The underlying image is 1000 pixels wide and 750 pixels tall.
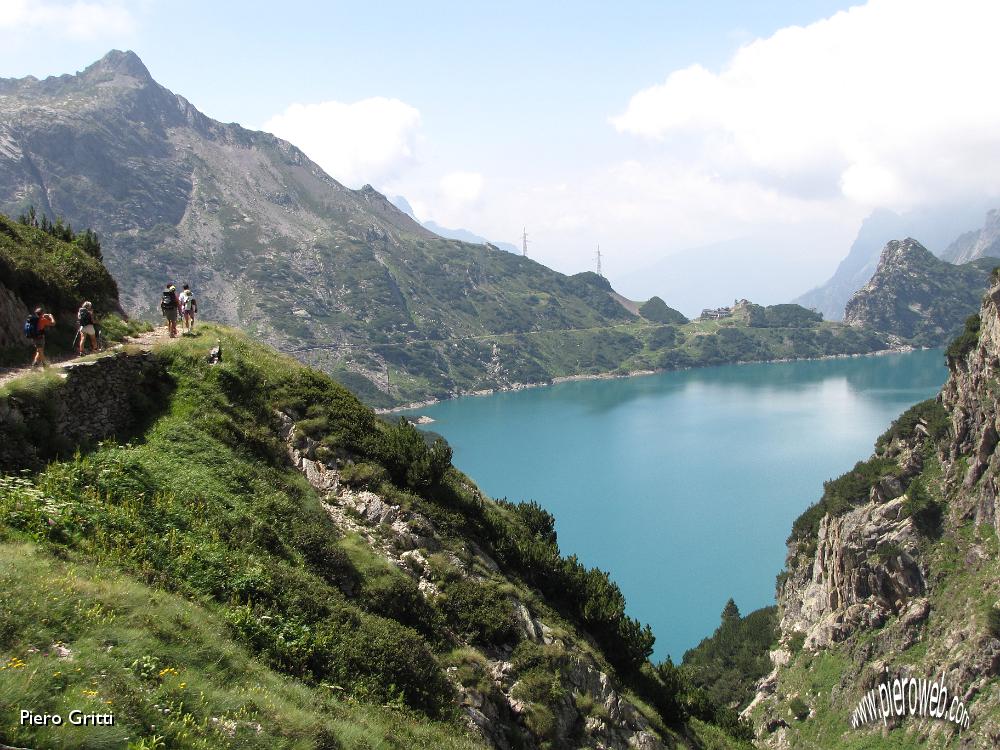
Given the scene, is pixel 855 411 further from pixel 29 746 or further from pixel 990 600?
pixel 29 746

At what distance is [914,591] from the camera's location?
182 feet

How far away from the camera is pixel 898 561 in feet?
186

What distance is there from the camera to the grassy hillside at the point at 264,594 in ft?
31.6

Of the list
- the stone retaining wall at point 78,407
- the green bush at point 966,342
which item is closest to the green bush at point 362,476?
the stone retaining wall at point 78,407

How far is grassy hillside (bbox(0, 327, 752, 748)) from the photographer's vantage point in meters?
9.62

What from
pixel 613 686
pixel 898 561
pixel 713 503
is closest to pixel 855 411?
pixel 713 503

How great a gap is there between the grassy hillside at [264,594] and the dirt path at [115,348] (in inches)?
57.4

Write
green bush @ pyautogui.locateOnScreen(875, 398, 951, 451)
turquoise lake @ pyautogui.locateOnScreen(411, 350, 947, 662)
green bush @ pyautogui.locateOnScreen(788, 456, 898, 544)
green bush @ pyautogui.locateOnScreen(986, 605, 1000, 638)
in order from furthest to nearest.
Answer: turquoise lake @ pyautogui.locateOnScreen(411, 350, 947, 662), green bush @ pyautogui.locateOnScreen(788, 456, 898, 544), green bush @ pyautogui.locateOnScreen(875, 398, 951, 451), green bush @ pyautogui.locateOnScreen(986, 605, 1000, 638)

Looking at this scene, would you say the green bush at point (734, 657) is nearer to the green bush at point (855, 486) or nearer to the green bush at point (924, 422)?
the green bush at point (855, 486)

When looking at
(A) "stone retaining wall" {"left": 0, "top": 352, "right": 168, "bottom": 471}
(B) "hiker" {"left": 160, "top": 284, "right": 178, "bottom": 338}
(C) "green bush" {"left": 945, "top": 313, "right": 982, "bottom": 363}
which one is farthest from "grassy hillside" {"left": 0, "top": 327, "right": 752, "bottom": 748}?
(C) "green bush" {"left": 945, "top": 313, "right": 982, "bottom": 363}

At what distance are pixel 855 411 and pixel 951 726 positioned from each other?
173580 mm

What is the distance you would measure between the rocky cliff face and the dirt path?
4958 centimetres

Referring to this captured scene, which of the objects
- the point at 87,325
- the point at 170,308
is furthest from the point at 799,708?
the point at 87,325

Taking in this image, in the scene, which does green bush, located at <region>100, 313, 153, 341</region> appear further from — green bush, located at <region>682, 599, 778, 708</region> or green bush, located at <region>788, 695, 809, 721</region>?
green bush, located at <region>788, 695, 809, 721</region>
